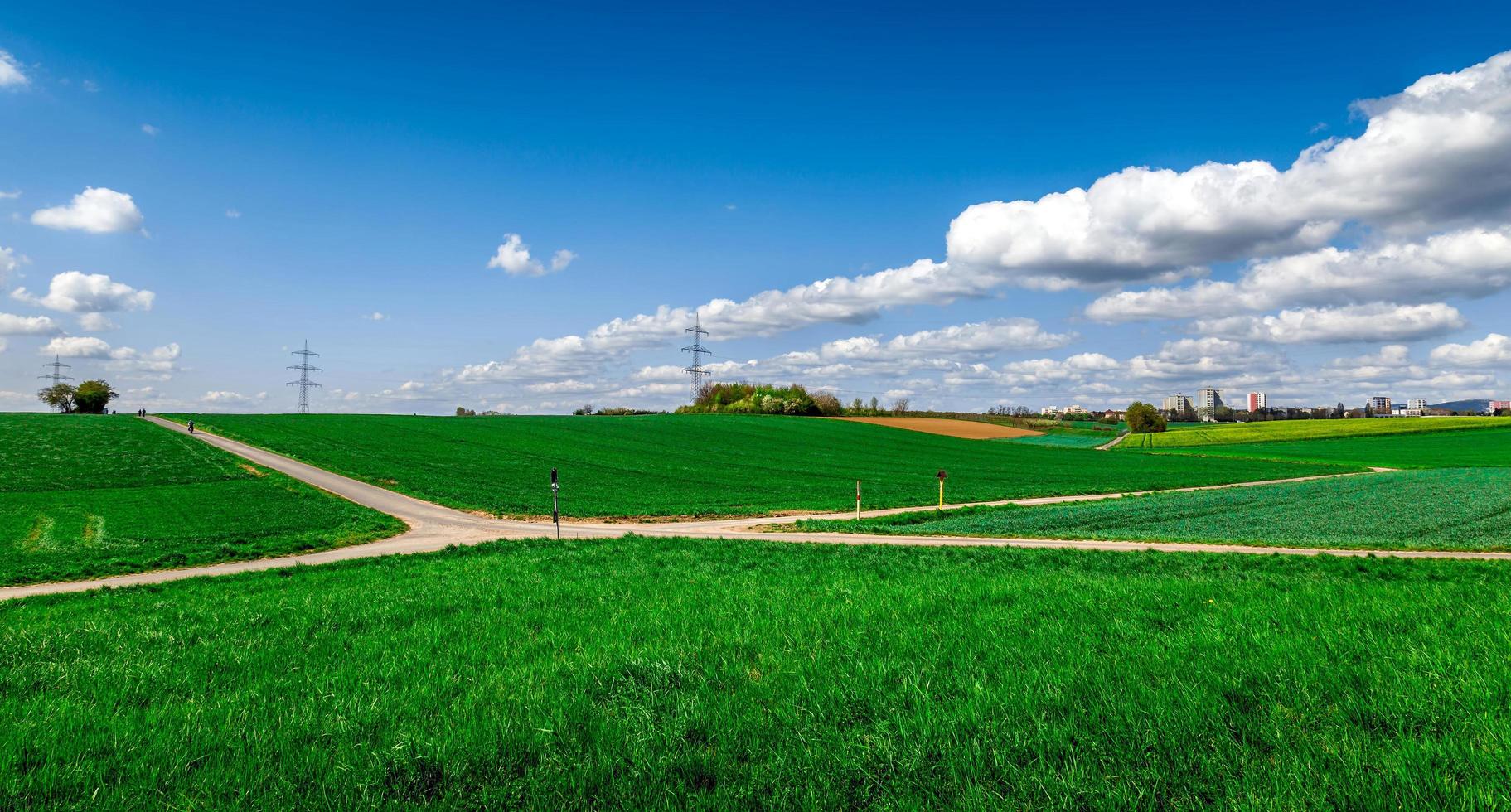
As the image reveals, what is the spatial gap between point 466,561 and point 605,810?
14504mm

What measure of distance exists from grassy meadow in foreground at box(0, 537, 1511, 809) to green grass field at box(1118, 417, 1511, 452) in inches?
3500

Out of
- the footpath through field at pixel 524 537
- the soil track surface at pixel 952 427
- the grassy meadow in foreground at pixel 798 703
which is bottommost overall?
the footpath through field at pixel 524 537

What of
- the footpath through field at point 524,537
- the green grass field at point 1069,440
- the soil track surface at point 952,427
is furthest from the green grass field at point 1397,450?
the footpath through field at point 524,537

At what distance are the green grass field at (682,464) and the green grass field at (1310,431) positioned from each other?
94.5 ft

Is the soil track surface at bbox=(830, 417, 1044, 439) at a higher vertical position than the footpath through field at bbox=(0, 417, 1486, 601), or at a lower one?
higher

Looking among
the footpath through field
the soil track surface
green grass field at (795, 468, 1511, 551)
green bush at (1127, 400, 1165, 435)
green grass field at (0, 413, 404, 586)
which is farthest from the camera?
green bush at (1127, 400, 1165, 435)

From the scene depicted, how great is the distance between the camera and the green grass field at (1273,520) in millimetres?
20047

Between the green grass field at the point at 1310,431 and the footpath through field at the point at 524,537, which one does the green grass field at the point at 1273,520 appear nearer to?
the footpath through field at the point at 524,537

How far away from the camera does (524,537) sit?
78.5ft

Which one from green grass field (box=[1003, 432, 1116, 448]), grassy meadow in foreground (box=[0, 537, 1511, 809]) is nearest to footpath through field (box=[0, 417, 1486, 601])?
grassy meadow in foreground (box=[0, 537, 1511, 809])

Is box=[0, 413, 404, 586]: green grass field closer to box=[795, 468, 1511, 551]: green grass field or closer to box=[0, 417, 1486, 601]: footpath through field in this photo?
box=[0, 417, 1486, 601]: footpath through field

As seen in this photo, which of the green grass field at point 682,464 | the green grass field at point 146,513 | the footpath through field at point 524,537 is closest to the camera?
the footpath through field at point 524,537

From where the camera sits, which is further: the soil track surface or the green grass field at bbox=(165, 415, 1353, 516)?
the soil track surface

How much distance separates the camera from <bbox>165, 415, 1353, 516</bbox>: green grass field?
37.2 m
